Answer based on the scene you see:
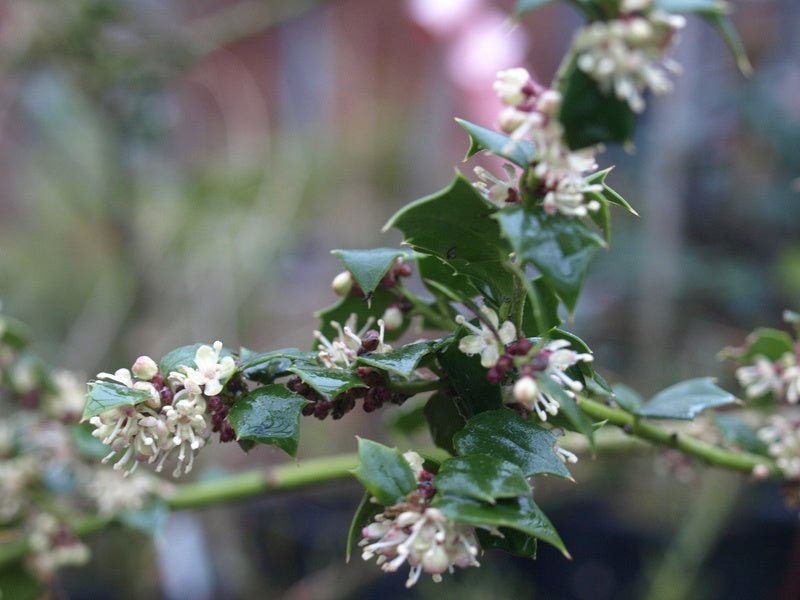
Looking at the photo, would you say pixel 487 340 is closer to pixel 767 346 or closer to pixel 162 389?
pixel 162 389

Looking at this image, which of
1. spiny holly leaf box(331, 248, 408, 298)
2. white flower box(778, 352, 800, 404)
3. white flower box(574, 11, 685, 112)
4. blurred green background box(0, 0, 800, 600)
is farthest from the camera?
blurred green background box(0, 0, 800, 600)

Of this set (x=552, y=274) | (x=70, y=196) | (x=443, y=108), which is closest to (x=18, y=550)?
(x=552, y=274)

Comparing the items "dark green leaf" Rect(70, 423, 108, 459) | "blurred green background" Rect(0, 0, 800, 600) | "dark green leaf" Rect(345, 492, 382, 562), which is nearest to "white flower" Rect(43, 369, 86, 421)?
"dark green leaf" Rect(70, 423, 108, 459)

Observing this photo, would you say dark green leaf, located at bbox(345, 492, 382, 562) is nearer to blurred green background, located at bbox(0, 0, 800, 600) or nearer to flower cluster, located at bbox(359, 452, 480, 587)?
flower cluster, located at bbox(359, 452, 480, 587)

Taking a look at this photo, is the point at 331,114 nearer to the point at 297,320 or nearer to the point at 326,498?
the point at 297,320

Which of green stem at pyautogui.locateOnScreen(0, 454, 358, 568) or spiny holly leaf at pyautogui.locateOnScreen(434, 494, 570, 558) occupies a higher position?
spiny holly leaf at pyautogui.locateOnScreen(434, 494, 570, 558)

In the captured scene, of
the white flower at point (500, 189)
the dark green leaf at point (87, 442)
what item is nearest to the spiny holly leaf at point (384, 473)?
the white flower at point (500, 189)

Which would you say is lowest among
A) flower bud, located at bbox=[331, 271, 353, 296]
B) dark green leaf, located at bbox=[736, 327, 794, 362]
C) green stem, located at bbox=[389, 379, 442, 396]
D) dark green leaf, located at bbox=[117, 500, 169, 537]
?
dark green leaf, located at bbox=[117, 500, 169, 537]
